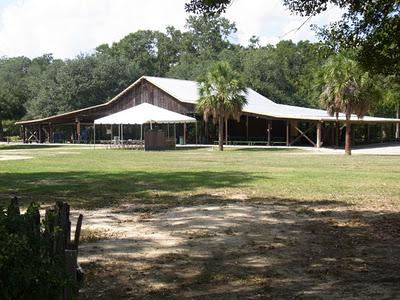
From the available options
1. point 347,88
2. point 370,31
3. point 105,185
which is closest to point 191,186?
point 105,185

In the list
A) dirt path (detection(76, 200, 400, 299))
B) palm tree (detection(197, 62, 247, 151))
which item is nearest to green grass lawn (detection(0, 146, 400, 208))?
dirt path (detection(76, 200, 400, 299))

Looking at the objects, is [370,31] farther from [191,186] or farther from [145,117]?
[145,117]

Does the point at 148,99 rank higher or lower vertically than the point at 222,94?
higher

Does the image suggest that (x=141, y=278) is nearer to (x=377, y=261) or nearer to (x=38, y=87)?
(x=377, y=261)

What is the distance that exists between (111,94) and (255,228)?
6487 centimetres

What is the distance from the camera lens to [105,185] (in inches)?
606

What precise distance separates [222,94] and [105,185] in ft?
81.1

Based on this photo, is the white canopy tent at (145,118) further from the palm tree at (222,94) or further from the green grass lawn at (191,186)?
the green grass lawn at (191,186)

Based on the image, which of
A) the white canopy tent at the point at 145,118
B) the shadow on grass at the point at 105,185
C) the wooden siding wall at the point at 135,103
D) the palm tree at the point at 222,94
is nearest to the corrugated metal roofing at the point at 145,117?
the white canopy tent at the point at 145,118

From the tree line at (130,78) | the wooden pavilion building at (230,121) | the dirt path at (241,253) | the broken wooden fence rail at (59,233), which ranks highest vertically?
the tree line at (130,78)

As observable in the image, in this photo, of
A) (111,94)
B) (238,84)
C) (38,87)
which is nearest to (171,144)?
(238,84)

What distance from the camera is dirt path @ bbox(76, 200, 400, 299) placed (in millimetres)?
5883

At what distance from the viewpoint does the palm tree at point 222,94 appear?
39188 mm

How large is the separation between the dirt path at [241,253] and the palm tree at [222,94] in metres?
28.5
